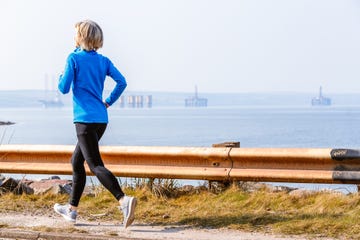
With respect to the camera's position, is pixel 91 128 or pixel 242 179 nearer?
pixel 91 128

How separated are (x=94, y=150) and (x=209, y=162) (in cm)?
136

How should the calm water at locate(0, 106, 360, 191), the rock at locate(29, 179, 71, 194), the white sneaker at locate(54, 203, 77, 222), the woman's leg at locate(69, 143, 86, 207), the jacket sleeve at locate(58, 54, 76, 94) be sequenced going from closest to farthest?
the jacket sleeve at locate(58, 54, 76, 94)
the woman's leg at locate(69, 143, 86, 207)
the white sneaker at locate(54, 203, 77, 222)
the rock at locate(29, 179, 71, 194)
the calm water at locate(0, 106, 360, 191)

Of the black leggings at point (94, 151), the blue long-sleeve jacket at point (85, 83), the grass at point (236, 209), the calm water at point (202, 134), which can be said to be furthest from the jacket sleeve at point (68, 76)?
the calm water at point (202, 134)

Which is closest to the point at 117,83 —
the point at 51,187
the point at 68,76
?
the point at 68,76

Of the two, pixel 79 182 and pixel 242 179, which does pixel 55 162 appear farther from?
pixel 242 179

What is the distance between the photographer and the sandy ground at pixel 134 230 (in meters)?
6.63

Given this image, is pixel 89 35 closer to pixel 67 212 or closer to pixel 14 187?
pixel 67 212

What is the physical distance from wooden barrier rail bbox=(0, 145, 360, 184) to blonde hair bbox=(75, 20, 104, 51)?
5.17 feet

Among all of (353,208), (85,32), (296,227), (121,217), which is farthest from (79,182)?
(353,208)

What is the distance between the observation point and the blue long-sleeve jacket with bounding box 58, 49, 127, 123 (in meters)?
6.77

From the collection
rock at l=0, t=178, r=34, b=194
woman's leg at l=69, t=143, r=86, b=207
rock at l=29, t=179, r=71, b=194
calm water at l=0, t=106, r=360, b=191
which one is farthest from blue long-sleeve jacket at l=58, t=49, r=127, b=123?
calm water at l=0, t=106, r=360, b=191

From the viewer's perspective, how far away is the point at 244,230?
22.6ft

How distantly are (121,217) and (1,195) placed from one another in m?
1.87

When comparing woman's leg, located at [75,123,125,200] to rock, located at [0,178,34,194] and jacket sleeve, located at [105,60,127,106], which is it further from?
rock, located at [0,178,34,194]
